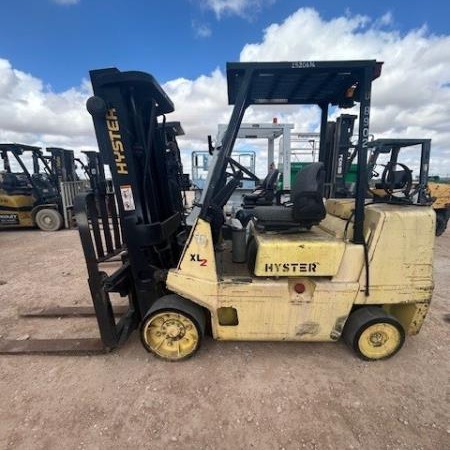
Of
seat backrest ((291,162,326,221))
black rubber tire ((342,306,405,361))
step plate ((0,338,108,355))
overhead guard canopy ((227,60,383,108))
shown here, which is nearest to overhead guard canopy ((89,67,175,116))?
overhead guard canopy ((227,60,383,108))

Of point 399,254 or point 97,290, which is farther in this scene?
point 97,290

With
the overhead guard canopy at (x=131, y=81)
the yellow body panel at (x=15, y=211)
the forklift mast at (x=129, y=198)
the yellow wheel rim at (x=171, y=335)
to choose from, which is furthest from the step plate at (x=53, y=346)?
the yellow body panel at (x=15, y=211)

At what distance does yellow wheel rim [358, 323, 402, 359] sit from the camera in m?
2.83

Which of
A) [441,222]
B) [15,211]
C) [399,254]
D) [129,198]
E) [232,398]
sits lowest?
[441,222]

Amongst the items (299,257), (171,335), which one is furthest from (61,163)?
(299,257)

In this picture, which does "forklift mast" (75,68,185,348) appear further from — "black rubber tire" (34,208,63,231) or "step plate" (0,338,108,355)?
"black rubber tire" (34,208,63,231)

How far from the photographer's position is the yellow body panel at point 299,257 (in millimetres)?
2619

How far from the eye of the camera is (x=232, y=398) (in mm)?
2445

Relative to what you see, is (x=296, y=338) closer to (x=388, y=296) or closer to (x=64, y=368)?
(x=388, y=296)

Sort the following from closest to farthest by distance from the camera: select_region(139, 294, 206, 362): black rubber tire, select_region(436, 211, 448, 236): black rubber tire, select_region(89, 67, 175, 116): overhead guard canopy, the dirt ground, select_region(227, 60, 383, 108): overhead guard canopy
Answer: the dirt ground < select_region(227, 60, 383, 108): overhead guard canopy < select_region(89, 67, 175, 116): overhead guard canopy < select_region(139, 294, 206, 362): black rubber tire < select_region(436, 211, 448, 236): black rubber tire

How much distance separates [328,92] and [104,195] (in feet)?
8.82

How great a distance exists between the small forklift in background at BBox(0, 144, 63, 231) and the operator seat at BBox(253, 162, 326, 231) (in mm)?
9336

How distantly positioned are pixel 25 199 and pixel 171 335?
9.96 m

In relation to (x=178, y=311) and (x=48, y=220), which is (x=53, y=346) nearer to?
(x=178, y=311)
